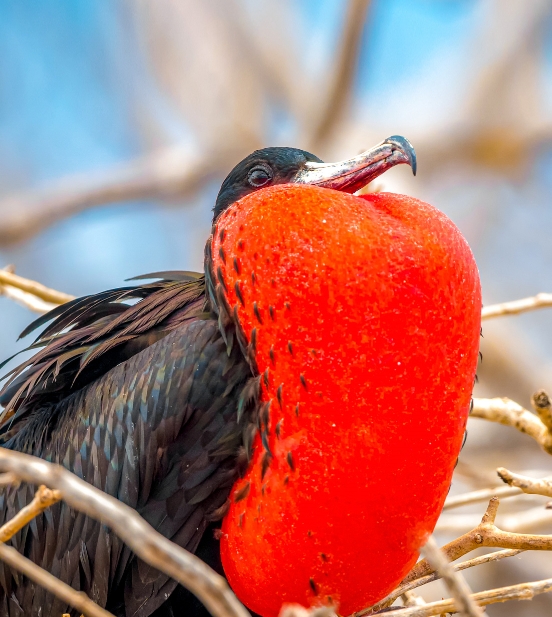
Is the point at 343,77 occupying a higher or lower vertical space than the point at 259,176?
higher

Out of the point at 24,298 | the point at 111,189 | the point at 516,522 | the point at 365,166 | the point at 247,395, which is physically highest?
the point at 111,189

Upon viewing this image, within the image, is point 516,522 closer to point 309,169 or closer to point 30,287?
point 309,169

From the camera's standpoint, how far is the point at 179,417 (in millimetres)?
1918

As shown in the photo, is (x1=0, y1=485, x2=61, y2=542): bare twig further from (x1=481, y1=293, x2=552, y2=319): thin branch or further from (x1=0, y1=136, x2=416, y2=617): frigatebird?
(x1=481, y1=293, x2=552, y2=319): thin branch

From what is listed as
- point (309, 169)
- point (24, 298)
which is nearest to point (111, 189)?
point (24, 298)

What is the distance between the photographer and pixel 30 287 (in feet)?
9.03

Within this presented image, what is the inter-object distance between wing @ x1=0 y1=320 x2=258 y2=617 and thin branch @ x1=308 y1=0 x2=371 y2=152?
3.94m

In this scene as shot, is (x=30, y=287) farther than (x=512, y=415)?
Yes

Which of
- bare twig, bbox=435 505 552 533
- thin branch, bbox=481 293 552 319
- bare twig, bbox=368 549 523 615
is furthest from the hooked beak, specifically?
bare twig, bbox=435 505 552 533

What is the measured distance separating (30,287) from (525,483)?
5.36 ft

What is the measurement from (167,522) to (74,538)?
24 cm

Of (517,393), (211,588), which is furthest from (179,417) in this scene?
(517,393)

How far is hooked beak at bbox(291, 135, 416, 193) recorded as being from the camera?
193cm

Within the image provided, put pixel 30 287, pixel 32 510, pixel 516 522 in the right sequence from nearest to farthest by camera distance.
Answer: pixel 32 510 → pixel 30 287 → pixel 516 522
